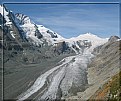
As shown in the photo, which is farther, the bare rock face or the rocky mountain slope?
the bare rock face

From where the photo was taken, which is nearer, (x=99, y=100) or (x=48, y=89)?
(x=99, y=100)

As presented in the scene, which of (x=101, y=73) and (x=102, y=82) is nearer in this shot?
(x=102, y=82)

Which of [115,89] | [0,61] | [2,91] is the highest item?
[115,89]

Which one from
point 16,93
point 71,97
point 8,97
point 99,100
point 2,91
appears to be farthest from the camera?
point 2,91

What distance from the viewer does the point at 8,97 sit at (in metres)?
67.3

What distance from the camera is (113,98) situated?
3422cm

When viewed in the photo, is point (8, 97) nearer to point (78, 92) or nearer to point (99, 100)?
point (78, 92)

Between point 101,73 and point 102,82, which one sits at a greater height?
point 102,82

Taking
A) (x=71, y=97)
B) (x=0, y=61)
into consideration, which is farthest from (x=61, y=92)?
(x=0, y=61)

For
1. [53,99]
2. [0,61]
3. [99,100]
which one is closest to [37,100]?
[53,99]

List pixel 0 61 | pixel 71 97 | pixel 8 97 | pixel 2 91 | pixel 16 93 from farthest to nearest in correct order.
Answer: pixel 0 61 < pixel 2 91 < pixel 16 93 < pixel 8 97 < pixel 71 97

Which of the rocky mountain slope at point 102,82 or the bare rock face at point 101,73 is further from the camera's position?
the bare rock face at point 101,73

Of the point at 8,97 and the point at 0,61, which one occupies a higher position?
the point at 8,97

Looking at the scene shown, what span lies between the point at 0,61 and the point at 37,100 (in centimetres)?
11921
